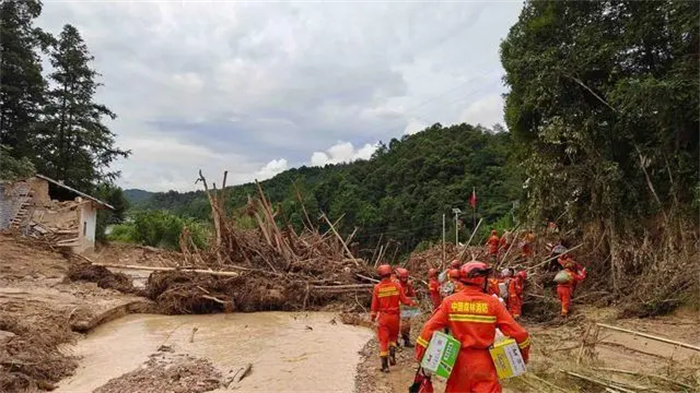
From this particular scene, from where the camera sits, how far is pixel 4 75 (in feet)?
82.9

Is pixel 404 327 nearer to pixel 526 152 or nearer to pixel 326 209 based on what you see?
pixel 526 152

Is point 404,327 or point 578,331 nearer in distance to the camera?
point 404,327

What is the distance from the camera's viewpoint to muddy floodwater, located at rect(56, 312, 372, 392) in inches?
325

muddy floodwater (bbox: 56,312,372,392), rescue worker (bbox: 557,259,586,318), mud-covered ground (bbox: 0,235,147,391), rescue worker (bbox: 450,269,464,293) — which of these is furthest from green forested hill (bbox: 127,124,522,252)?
rescue worker (bbox: 450,269,464,293)

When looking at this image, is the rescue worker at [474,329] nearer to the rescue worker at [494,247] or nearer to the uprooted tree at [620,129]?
the uprooted tree at [620,129]

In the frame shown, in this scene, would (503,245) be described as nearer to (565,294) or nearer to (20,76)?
(565,294)

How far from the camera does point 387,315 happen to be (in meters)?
8.20

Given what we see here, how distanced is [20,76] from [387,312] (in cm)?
2588

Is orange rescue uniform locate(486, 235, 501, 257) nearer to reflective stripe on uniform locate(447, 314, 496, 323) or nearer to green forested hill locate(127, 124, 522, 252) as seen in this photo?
reflective stripe on uniform locate(447, 314, 496, 323)

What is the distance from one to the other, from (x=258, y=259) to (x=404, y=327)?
341 inches

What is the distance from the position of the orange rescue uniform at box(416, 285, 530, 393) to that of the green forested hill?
3338cm

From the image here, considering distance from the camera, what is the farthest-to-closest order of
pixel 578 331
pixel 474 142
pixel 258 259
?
pixel 474 142 → pixel 258 259 → pixel 578 331

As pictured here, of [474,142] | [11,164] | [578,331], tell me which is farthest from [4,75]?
[474,142]

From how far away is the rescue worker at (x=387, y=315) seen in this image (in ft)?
26.6
